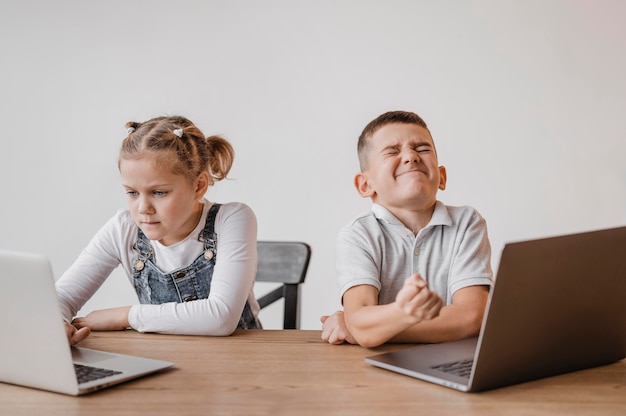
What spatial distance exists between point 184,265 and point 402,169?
578mm

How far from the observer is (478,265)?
62.0 inches

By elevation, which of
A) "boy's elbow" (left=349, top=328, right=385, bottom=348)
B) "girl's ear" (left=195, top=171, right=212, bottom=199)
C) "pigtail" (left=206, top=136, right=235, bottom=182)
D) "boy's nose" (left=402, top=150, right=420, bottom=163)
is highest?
"boy's nose" (left=402, top=150, right=420, bottom=163)

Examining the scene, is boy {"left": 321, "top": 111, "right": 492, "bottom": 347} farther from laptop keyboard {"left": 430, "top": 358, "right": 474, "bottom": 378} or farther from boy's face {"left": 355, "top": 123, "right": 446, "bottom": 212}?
laptop keyboard {"left": 430, "top": 358, "right": 474, "bottom": 378}

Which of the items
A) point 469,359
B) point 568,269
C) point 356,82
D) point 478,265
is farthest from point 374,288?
point 356,82

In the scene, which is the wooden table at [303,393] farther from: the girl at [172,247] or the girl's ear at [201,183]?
the girl's ear at [201,183]

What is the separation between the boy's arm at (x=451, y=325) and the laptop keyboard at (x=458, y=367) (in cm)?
19

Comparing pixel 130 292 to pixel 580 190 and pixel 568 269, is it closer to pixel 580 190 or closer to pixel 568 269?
pixel 580 190

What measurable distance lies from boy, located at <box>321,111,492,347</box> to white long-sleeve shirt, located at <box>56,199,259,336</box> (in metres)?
0.21

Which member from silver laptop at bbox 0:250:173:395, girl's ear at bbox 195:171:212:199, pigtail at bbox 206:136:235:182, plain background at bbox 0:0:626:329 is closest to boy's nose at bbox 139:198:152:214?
girl's ear at bbox 195:171:212:199

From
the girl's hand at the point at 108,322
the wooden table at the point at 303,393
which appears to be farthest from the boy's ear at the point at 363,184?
the girl's hand at the point at 108,322

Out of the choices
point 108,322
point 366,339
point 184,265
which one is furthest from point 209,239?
point 366,339

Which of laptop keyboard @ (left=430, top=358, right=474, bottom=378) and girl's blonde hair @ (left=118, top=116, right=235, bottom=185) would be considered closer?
laptop keyboard @ (left=430, top=358, right=474, bottom=378)

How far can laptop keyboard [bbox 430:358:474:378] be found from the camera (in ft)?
3.68

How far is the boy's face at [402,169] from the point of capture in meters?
1.56
